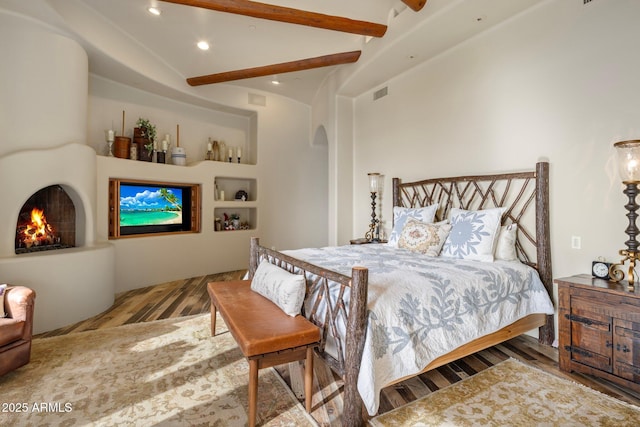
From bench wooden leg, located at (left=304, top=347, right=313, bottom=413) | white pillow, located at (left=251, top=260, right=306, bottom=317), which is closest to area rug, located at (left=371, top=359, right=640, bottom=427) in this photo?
bench wooden leg, located at (left=304, top=347, right=313, bottom=413)

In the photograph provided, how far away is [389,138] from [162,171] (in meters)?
3.55

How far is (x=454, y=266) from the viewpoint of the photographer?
2.50m

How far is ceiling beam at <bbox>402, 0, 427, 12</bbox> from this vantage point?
294cm

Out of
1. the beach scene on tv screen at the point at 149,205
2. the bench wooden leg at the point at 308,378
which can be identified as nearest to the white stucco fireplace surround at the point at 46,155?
the beach scene on tv screen at the point at 149,205

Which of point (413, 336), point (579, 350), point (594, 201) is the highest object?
point (594, 201)

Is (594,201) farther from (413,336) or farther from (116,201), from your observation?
(116,201)

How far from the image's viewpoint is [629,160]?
2.10m

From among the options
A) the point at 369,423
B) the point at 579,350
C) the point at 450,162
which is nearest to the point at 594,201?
the point at 579,350

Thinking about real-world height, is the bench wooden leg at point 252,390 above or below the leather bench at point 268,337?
below

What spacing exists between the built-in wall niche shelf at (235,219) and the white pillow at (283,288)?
3426mm

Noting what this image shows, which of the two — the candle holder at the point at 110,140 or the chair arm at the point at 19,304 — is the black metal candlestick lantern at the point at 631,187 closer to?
the chair arm at the point at 19,304

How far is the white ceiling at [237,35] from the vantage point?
304 centimetres

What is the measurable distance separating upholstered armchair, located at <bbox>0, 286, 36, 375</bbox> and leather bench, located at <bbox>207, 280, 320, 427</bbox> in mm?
1446

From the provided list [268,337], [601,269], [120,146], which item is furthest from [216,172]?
[601,269]
